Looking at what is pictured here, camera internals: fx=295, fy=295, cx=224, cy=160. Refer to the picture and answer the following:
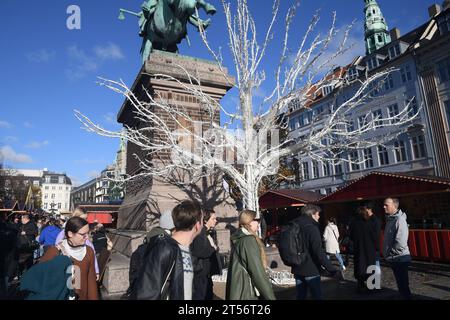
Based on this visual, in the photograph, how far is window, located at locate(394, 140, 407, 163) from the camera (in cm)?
2661

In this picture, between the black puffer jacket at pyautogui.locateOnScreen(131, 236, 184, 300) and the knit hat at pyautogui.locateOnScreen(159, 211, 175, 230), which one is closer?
the black puffer jacket at pyautogui.locateOnScreen(131, 236, 184, 300)

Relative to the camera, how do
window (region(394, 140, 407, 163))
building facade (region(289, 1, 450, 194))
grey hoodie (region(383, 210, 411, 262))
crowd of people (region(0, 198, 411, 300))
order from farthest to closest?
1. window (region(394, 140, 407, 163))
2. building facade (region(289, 1, 450, 194))
3. grey hoodie (region(383, 210, 411, 262))
4. crowd of people (region(0, 198, 411, 300))

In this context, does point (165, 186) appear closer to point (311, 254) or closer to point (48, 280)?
point (311, 254)

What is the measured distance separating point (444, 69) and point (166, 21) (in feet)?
80.6

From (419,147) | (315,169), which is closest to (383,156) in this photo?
(419,147)

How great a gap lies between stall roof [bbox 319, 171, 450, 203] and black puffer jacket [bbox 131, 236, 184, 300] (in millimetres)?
11164

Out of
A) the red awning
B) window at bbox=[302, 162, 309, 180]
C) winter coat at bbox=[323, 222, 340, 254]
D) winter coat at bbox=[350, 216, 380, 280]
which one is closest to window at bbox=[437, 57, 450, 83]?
window at bbox=[302, 162, 309, 180]

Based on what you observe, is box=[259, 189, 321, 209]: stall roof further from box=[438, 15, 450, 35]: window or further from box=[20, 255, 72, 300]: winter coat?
box=[438, 15, 450, 35]: window

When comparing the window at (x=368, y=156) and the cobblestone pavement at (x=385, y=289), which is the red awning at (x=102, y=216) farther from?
the window at (x=368, y=156)

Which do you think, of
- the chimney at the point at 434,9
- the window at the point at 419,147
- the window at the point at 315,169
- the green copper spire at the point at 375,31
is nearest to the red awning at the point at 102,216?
the window at the point at 315,169

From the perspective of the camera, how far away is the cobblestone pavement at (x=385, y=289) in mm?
5543
